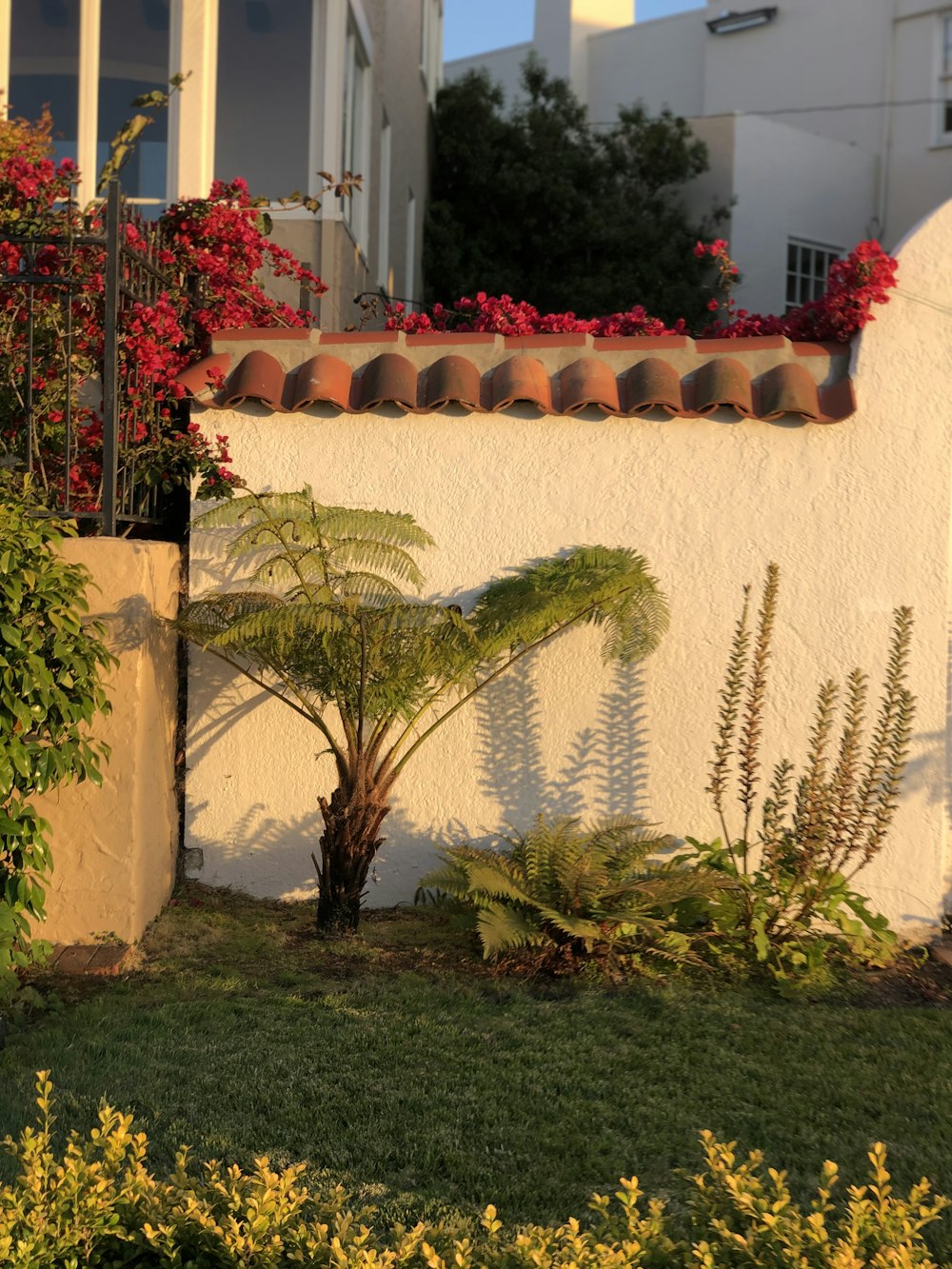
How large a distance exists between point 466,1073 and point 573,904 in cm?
108

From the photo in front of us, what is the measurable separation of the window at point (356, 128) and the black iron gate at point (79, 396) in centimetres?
400

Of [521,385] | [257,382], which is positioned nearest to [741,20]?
[521,385]

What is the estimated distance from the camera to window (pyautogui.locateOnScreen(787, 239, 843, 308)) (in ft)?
56.8

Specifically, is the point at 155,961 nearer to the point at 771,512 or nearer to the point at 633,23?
the point at 771,512

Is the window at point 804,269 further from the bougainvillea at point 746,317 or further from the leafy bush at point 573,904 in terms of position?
the leafy bush at point 573,904

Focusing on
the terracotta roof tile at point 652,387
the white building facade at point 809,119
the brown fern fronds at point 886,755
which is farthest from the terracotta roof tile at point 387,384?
the white building facade at point 809,119

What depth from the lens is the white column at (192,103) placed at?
27.9 feet

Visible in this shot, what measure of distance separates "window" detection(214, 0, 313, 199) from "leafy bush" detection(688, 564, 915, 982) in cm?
531

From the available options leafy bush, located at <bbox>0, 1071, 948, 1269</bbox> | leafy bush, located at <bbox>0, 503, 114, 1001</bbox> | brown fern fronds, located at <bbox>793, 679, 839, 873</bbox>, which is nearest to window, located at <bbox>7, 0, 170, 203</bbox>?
leafy bush, located at <bbox>0, 503, 114, 1001</bbox>

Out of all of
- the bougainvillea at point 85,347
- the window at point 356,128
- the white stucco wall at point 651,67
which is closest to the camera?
the bougainvillea at point 85,347

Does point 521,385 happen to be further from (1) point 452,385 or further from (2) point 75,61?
(2) point 75,61

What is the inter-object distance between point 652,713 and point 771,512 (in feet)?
3.51

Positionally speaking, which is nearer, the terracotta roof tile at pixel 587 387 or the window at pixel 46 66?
the terracotta roof tile at pixel 587 387

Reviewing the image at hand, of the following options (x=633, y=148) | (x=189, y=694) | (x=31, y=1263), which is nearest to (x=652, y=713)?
(x=189, y=694)
